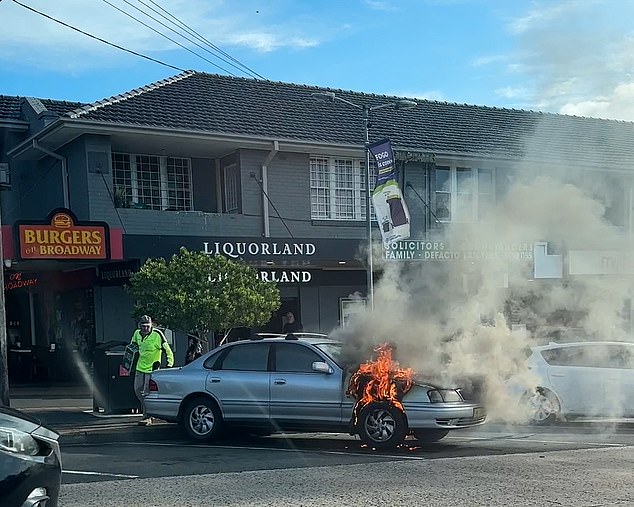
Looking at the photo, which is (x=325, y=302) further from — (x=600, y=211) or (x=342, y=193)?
(x=600, y=211)

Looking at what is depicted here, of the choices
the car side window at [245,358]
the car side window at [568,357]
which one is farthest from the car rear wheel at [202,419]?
the car side window at [568,357]

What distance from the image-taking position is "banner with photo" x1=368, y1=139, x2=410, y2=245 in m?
14.6

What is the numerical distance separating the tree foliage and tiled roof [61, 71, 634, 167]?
529 centimetres

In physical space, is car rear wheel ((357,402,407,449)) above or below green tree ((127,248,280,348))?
below

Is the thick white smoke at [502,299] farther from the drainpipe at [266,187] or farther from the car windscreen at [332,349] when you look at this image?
the drainpipe at [266,187]

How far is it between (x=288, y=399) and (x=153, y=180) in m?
10.2

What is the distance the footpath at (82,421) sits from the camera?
11.2 meters

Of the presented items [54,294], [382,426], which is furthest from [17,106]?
[382,426]

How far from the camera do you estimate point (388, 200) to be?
14969 mm

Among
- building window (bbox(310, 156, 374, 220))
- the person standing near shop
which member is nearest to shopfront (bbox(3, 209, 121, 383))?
the person standing near shop

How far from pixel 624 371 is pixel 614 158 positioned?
549 centimetres

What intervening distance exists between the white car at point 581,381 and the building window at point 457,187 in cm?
731

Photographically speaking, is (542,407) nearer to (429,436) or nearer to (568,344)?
(568,344)

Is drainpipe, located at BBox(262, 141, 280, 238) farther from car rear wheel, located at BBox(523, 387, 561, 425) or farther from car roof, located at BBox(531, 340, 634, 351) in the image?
car rear wheel, located at BBox(523, 387, 561, 425)
